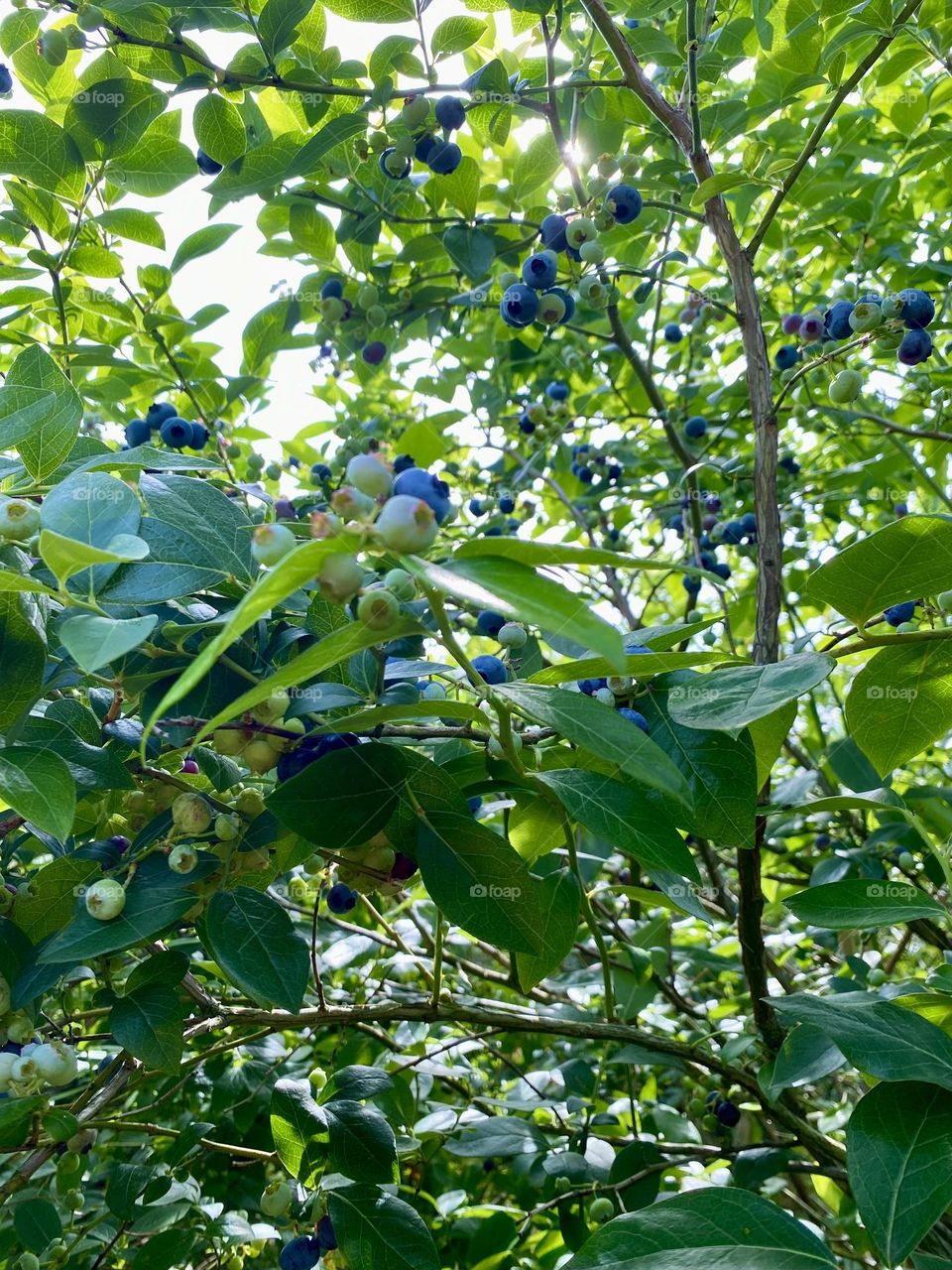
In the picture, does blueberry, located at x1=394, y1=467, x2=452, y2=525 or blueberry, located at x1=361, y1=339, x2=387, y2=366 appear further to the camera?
blueberry, located at x1=361, y1=339, x2=387, y2=366

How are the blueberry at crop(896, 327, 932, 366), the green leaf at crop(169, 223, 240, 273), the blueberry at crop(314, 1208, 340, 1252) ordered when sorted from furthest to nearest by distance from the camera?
the green leaf at crop(169, 223, 240, 273) → the blueberry at crop(896, 327, 932, 366) → the blueberry at crop(314, 1208, 340, 1252)

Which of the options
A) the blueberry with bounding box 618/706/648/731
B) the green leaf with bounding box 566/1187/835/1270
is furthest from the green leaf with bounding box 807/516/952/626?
the green leaf with bounding box 566/1187/835/1270

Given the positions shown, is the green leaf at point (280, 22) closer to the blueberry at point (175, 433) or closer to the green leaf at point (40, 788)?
the blueberry at point (175, 433)

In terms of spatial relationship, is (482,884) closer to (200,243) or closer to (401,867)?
(401,867)

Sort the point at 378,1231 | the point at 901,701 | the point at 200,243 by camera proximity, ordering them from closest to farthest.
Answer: the point at 901,701 < the point at 378,1231 < the point at 200,243

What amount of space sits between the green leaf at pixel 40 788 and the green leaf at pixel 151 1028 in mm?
290

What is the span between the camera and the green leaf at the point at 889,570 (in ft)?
3.00

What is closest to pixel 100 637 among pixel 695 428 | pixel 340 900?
pixel 340 900

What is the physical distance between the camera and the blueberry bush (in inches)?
34.1

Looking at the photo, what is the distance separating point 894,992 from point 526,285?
118cm

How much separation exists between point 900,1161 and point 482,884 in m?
0.42

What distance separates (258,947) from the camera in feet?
3.08

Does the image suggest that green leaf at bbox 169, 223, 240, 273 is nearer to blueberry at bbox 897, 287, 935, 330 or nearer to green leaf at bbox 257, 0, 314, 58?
green leaf at bbox 257, 0, 314, 58

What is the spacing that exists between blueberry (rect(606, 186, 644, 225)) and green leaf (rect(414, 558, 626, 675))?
1.29 m
